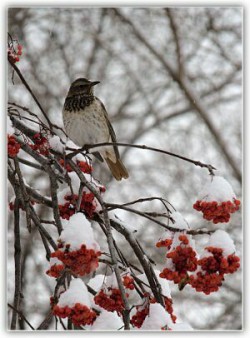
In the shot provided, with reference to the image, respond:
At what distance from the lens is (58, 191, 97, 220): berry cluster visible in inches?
63.9

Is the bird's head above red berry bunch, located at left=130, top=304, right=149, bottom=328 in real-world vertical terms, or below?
above

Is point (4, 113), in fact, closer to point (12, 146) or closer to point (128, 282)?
point (12, 146)

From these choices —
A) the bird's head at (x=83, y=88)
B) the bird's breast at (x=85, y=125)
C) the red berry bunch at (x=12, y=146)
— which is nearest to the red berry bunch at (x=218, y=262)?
the red berry bunch at (x=12, y=146)

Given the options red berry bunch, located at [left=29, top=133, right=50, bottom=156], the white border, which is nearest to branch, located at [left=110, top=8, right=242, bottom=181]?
the white border

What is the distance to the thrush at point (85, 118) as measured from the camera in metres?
2.48

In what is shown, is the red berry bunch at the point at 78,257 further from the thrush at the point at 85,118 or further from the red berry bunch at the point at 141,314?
the thrush at the point at 85,118

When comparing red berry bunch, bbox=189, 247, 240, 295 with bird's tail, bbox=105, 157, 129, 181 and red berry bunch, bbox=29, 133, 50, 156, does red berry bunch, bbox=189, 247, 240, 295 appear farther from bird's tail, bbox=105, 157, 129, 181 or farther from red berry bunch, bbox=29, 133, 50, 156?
bird's tail, bbox=105, 157, 129, 181

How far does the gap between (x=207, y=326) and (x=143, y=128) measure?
1737mm

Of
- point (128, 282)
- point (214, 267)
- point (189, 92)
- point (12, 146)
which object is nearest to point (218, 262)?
point (214, 267)

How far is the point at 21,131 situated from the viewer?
1871 millimetres

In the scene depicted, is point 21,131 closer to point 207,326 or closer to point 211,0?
point 211,0

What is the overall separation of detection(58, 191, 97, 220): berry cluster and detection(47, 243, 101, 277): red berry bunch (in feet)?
0.95

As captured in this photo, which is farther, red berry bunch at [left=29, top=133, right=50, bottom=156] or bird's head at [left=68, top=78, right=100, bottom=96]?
bird's head at [left=68, top=78, right=100, bottom=96]

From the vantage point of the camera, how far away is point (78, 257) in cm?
132
